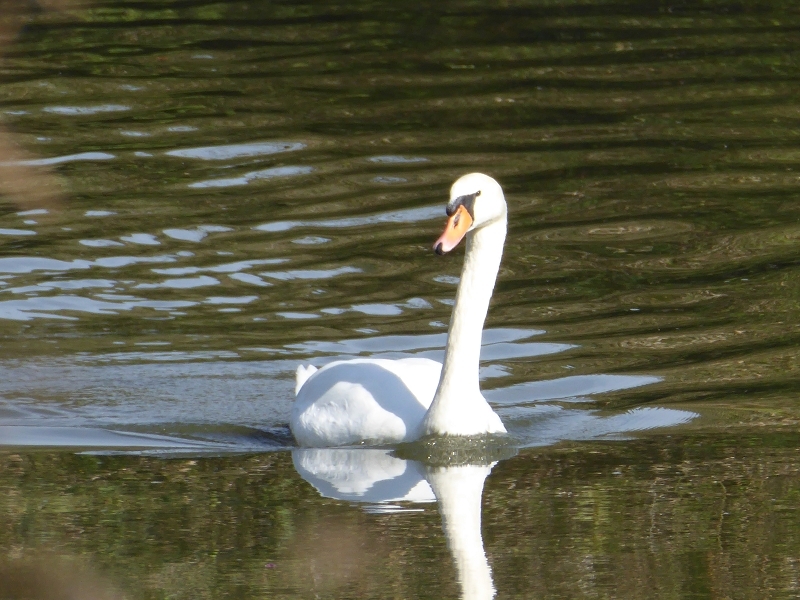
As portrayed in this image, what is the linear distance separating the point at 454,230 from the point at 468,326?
0.73 metres

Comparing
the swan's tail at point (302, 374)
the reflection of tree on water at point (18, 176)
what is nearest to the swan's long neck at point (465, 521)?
the swan's tail at point (302, 374)

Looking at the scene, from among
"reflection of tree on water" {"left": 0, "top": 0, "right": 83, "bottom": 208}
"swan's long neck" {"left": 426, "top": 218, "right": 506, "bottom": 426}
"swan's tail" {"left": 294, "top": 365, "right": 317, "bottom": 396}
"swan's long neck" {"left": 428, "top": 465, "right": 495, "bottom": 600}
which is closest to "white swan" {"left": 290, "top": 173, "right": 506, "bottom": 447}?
"swan's long neck" {"left": 426, "top": 218, "right": 506, "bottom": 426}

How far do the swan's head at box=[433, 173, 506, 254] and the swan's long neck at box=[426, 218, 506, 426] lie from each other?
151mm

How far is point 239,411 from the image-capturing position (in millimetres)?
8219

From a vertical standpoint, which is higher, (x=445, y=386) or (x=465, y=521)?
(x=445, y=386)

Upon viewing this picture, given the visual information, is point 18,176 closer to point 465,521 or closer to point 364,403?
point 465,521

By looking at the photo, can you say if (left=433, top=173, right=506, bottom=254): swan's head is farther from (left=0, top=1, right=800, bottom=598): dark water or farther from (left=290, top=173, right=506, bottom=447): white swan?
(left=0, top=1, right=800, bottom=598): dark water

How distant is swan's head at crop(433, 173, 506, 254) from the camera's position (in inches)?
255

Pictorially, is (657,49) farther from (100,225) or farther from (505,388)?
(505,388)

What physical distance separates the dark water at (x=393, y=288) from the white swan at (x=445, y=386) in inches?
7.4

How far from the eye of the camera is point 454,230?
6438mm

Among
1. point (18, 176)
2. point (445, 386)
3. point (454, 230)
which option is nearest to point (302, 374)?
point (445, 386)

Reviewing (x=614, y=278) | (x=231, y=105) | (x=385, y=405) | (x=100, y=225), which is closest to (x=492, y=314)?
(x=614, y=278)

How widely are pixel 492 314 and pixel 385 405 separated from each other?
2.66 m
